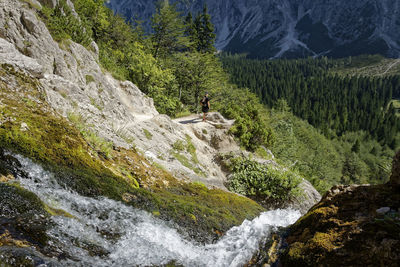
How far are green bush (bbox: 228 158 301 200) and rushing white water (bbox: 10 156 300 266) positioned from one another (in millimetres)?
6517

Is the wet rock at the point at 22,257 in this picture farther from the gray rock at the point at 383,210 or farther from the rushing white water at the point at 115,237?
the gray rock at the point at 383,210

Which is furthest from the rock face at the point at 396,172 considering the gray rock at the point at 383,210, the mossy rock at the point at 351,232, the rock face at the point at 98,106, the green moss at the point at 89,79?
the green moss at the point at 89,79

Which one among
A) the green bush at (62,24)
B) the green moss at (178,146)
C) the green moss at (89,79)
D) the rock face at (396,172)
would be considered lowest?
the green moss at (178,146)

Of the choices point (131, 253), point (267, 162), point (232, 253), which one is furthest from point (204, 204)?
point (267, 162)

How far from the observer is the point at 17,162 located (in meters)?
3.87

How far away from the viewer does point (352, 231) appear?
11.7ft

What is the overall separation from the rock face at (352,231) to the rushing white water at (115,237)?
3.69ft

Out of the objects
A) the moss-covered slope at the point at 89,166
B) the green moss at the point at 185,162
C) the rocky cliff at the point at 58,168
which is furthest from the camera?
the green moss at the point at 185,162

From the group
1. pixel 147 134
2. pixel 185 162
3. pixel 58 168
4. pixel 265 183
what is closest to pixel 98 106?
pixel 147 134

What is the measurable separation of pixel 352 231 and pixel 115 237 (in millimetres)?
3555

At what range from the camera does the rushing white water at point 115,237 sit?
11.0 feet

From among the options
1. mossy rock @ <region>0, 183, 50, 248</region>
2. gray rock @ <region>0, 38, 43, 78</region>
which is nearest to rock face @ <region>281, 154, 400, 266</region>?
mossy rock @ <region>0, 183, 50, 248</region>

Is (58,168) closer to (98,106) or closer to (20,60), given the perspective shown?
(20,60)

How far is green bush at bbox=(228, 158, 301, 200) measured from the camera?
445 inches
